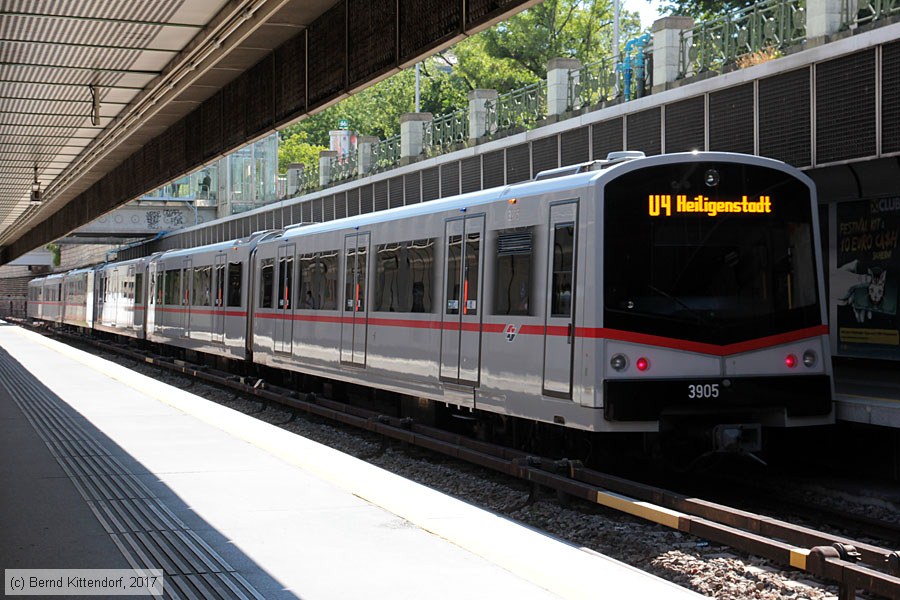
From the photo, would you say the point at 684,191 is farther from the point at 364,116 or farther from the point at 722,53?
the point at 364,116

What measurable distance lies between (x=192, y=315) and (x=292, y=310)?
375 inches

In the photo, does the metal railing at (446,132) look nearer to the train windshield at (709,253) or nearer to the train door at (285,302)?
the train door at (285,302)

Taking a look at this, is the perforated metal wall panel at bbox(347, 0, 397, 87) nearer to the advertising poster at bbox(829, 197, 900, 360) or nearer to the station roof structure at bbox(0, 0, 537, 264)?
the station roof structure at bbox(0, 0, 537, 264)

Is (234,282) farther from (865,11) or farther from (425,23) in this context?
(425,23)

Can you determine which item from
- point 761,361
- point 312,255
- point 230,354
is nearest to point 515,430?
point 761,361

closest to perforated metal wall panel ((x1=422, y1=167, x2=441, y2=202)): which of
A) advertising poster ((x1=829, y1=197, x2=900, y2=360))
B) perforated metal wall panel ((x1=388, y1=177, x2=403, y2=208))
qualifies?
perforated metal wall panel ((x1=388, y1=177, x2=403, y2=208))

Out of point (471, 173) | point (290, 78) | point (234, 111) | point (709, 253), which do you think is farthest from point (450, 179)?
point (709, 253)

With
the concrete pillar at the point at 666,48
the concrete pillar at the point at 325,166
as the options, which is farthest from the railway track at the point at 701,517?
the concrete pillar at the point at 325,166

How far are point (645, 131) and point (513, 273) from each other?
8.91m

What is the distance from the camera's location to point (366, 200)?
36500 millimetres

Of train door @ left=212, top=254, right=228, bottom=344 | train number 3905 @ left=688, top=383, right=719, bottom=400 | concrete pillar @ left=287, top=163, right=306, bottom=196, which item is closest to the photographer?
train number 3905 @ left=688, top=383, right=719, bottom=400

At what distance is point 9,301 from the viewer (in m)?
117

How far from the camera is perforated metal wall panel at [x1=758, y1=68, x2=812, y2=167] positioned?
16.7 metres

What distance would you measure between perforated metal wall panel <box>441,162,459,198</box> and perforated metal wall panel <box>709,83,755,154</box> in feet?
37.9
